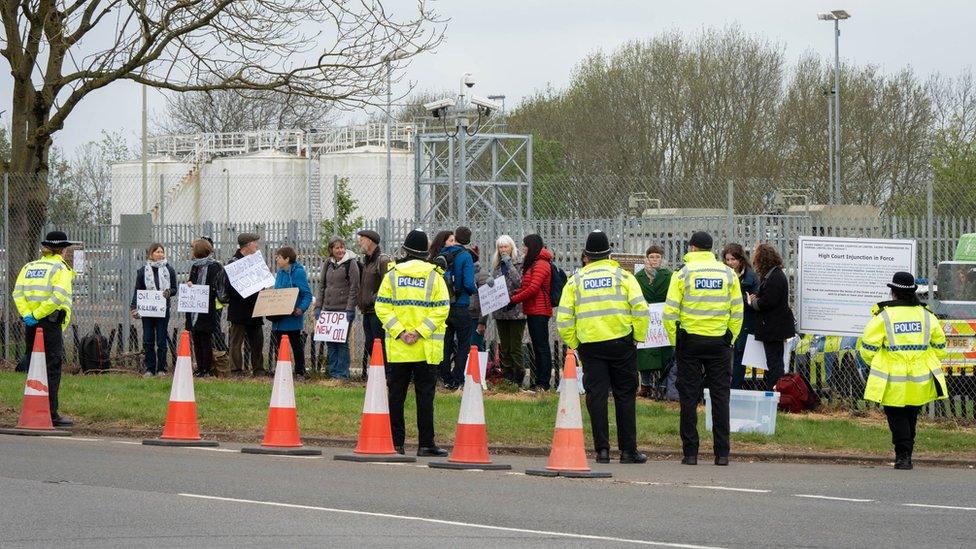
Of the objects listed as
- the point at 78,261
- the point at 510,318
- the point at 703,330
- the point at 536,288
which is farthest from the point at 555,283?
the point at 78,261

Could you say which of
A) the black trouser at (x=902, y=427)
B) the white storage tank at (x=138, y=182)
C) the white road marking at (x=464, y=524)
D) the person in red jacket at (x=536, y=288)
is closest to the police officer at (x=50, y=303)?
the person in red jacket at (x=536, y=288)

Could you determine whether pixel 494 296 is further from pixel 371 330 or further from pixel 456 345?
pixel 371 330

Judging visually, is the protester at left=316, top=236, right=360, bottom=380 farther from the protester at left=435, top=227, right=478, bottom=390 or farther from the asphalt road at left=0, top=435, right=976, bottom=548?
the asphalt road at left=0, top=435, right=976, bottom=548

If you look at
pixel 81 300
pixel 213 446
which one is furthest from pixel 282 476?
pixel 81 300

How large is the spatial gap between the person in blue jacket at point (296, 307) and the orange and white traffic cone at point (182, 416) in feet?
18.5

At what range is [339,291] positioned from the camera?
20.2 metres

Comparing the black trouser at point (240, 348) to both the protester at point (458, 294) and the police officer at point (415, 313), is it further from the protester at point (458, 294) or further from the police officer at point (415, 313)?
the police officer at point (415, 313)

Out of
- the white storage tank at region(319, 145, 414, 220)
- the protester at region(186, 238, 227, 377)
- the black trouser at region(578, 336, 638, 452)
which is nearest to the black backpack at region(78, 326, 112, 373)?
the protester at region(186, 238, 227, 377)

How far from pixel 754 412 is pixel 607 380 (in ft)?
7.84

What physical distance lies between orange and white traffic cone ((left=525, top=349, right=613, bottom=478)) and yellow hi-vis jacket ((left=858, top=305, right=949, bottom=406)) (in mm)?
2856

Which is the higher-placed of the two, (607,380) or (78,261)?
(78,261)

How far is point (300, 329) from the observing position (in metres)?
20.6

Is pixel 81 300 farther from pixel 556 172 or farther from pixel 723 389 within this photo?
pixel 556 172

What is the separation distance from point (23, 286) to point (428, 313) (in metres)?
4.97
